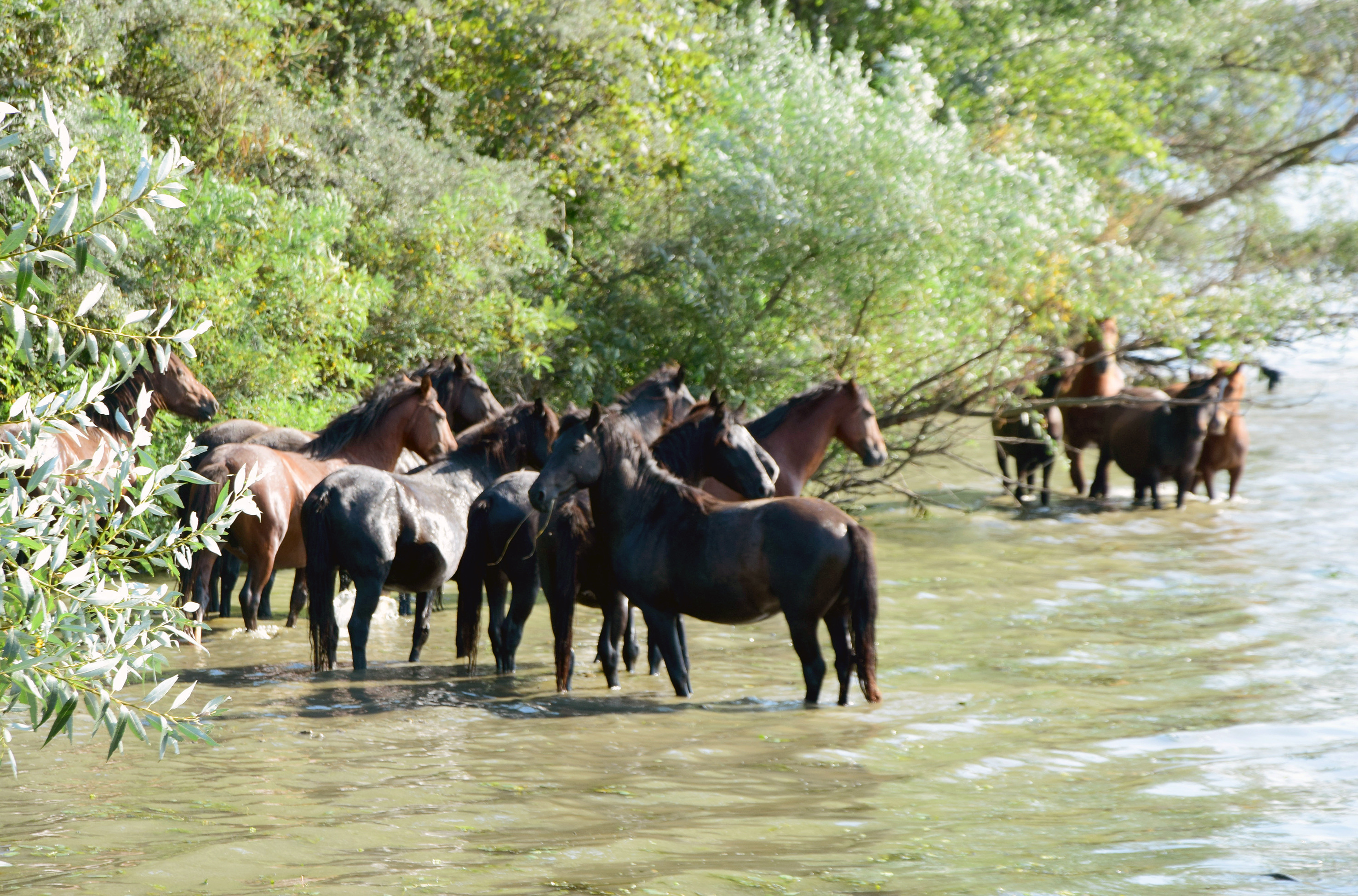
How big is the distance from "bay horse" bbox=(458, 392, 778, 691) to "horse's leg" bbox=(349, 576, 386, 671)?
→ 54 cm

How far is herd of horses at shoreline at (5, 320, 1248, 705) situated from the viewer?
7250mm

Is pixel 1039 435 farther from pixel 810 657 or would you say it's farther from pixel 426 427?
pixel 810 657

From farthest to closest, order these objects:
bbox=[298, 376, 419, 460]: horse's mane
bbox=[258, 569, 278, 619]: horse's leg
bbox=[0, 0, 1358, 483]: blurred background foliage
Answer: bbox=[0, 0, 1358, 483]: blurred background foliage, bbox=[258, 569, 278, 619]: horse's leg, bbox=[298, 376, 419, 460]: horse's mane

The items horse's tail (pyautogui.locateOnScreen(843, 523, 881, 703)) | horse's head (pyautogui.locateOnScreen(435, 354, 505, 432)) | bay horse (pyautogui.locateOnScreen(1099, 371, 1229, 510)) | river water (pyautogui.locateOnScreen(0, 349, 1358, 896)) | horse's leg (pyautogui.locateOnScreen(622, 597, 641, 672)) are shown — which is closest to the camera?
river water (pyautogui.locateOnScreen(0, 349, 1358, 896))

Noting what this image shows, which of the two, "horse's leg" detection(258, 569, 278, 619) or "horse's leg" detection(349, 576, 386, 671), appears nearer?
"horse's leg" detection(349, 576, 386, 671)

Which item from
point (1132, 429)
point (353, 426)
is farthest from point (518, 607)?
point (1132, 429)

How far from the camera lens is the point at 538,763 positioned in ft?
19.2

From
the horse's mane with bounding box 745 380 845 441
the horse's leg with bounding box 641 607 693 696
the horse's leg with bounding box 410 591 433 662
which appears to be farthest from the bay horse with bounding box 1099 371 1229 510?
the horse's leg with bounding box 410 591 433 662

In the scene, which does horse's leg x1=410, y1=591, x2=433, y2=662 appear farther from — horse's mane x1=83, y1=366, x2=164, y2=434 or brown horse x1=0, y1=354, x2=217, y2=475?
horse's mane x1=83, y1=366, x2=164, y2=434

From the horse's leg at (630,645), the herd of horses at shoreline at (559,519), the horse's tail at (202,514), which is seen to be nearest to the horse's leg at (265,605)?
the herd of horses at shoreline at (559,519)

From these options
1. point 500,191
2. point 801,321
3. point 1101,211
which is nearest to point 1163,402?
point 1101,211

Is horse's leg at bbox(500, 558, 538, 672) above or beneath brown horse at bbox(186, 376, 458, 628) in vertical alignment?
beneath

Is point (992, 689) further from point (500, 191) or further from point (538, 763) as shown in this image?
point (500, 191)

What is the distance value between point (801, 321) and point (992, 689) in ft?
23.2
